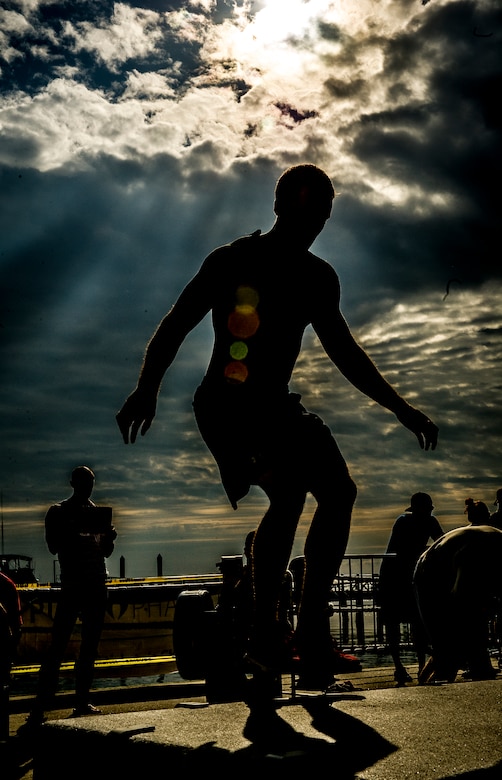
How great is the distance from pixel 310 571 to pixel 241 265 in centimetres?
135

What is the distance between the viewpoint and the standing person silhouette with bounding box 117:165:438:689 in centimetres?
335

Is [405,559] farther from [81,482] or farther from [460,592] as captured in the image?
[460,592]

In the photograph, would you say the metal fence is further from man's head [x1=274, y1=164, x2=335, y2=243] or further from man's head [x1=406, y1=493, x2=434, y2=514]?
man's head [x1=274, y1=164, x2=335, y2=243]

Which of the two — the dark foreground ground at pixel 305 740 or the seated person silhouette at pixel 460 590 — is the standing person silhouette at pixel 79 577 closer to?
the dark foreground ground at pixel 305 740

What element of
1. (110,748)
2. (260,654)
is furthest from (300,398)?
(110,748)

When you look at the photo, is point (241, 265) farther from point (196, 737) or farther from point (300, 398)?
point (196, 737)

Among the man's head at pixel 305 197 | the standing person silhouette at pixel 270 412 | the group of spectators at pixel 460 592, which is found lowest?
the group of spectators at pixel 460 592

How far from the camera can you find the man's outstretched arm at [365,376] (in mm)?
3760

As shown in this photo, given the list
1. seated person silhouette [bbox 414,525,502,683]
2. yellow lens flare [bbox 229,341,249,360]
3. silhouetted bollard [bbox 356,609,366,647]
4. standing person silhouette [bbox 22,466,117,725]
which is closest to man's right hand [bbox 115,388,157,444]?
yellow lens flare [bbox 229,341,249,360]

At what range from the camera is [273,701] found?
344 cm

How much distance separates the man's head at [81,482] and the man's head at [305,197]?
5.20 metres

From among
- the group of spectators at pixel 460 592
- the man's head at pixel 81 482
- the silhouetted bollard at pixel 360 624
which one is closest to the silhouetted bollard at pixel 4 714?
the man's head at pixel 81 482

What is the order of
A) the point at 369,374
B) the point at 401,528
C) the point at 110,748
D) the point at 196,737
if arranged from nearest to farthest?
the point at 196,737 < the point at 110,748 < the point at 369,374 < the point at 401,528

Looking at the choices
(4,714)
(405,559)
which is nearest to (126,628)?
(405,559)
